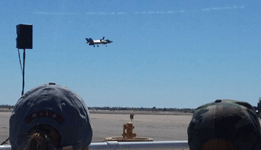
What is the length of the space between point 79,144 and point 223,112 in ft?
2.82

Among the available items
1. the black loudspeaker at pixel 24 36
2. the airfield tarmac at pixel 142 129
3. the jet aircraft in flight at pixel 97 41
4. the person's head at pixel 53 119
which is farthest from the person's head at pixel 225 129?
the jet aircraft in flight at pixel 97 41

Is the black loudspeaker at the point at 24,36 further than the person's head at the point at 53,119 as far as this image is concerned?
Yes

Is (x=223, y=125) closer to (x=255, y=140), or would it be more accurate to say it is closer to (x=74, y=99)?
(x=255, y=140)

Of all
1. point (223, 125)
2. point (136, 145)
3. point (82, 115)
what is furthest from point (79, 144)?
point (136, 145)

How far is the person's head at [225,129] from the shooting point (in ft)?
5.62

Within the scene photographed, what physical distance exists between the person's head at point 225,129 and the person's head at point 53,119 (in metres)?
0.67

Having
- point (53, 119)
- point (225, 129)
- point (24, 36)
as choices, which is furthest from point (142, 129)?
point (225, 129)

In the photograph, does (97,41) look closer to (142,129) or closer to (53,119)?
(142,129)

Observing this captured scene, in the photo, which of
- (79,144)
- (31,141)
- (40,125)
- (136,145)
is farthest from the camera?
(136,145)

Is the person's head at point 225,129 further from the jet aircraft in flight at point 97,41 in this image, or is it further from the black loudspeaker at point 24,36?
the jet aircraft in flight at point 97,41

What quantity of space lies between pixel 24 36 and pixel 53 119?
5846mm

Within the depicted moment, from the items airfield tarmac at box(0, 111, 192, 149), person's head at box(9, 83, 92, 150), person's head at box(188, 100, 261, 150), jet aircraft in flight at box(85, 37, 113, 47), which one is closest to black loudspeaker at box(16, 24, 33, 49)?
person's head at box(9, 83, 92, 150)

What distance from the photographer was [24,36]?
7.48 meters

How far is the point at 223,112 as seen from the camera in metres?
1.78
